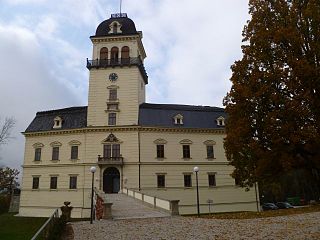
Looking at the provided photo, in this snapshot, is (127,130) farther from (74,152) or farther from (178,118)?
(74,152)

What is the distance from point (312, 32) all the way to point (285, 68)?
280cm

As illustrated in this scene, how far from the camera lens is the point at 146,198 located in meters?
26.2

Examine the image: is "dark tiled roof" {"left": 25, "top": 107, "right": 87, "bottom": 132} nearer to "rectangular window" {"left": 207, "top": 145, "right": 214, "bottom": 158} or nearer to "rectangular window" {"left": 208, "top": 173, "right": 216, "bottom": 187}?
"rectangular window" {"left": 207, "top": 145, "right": 214, "bottom": 158}

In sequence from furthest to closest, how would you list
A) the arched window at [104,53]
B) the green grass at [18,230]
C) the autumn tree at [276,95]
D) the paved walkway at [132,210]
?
the arched window at [104,53] → the paved walkway at [132,210] → the autumn tree at [276,95] → the green grass at [18,230]

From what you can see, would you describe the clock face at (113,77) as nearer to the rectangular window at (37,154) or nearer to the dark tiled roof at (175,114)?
the dark tiled roof at (175,114)

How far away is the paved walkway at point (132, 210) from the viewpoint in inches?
841

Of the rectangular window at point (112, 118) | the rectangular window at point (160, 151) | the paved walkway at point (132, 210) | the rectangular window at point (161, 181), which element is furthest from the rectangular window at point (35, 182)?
the paved walkway at point (132, 210)

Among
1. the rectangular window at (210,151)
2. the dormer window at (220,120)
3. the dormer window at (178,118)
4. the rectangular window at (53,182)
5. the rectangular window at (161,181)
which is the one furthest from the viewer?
the dormer window at (220,120)

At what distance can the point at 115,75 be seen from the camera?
132 feet

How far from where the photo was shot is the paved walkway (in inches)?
841

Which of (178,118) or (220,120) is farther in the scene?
(220,120)

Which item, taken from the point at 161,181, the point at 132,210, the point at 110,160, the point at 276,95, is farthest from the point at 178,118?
the point at 276,95

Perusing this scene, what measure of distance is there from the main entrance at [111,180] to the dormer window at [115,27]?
16365mm

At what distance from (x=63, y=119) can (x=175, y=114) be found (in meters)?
12.9
